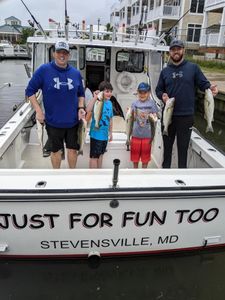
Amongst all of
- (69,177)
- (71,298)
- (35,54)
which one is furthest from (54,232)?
(35,54)

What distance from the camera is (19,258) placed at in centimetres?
325

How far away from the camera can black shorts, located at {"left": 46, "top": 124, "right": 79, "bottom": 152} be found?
148 inches

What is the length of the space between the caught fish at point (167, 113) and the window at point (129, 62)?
118 inches

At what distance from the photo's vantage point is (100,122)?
13.0 ft

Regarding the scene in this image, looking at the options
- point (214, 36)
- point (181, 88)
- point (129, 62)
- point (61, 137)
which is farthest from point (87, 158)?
point (214, 36)

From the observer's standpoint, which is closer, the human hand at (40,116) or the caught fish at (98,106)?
the human hand at (40,116)

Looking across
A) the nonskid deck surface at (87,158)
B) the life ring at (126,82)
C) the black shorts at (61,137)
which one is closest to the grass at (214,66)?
the life ring at (126,82)

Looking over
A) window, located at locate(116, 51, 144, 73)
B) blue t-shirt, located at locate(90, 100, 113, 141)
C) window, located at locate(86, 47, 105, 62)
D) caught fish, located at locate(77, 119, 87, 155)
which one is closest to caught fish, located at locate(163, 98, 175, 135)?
blue t-shirt, located at locate(90, 100, 113, 141)

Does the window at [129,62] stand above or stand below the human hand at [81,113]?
above

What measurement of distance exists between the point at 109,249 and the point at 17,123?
2253 millimetres

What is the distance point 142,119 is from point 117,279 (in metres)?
1.76

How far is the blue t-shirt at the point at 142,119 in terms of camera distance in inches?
156

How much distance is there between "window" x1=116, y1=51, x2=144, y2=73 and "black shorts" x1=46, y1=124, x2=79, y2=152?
3.18m

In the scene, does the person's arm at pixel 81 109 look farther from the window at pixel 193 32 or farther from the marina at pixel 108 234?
the window at pixel 193 32
